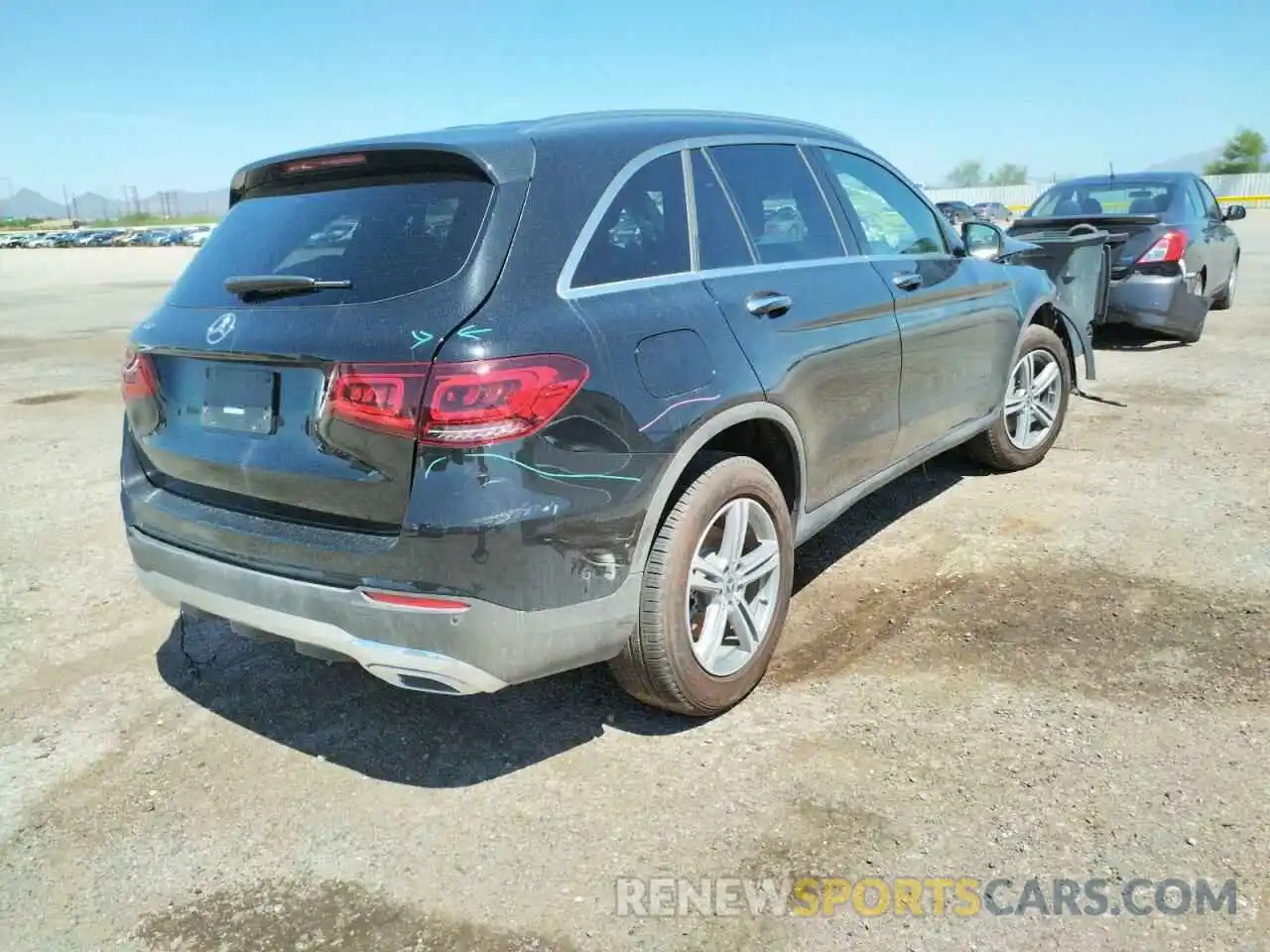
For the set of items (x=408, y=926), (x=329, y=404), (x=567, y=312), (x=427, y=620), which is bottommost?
(x=408, y=926)

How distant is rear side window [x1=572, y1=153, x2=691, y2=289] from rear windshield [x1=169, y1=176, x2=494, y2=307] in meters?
Answer: 0.35

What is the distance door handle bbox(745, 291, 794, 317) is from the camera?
315 centimetres

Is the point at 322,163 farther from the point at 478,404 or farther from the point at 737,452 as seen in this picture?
the point at 737,452

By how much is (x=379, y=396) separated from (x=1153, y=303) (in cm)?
833

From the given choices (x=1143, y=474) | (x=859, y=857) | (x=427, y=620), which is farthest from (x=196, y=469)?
(x=1143, y=474)

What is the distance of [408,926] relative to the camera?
7.71ft

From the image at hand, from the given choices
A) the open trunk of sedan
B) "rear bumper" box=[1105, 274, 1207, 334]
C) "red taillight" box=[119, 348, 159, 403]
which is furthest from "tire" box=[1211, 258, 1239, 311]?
"red taillight" box=[119, 348, 159, 403]

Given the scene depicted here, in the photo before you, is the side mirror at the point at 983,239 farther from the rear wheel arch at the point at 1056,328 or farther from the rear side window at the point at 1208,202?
the rear side window at the point at 1208,202

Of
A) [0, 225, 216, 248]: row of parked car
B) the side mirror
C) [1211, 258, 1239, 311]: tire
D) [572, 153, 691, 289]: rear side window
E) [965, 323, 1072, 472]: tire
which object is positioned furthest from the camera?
[0, 225, 216, 248]: row of parked car

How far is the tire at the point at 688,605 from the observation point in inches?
111

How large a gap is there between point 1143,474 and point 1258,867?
350 cm

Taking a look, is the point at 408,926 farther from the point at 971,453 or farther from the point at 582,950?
the point at 971,453

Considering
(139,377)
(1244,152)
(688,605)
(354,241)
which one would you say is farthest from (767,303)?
(1244,152)

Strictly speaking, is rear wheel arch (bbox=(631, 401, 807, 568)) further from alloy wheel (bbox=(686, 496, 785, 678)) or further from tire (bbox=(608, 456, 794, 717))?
alloy wheel (bbox=(686, 496, 785, 678))
